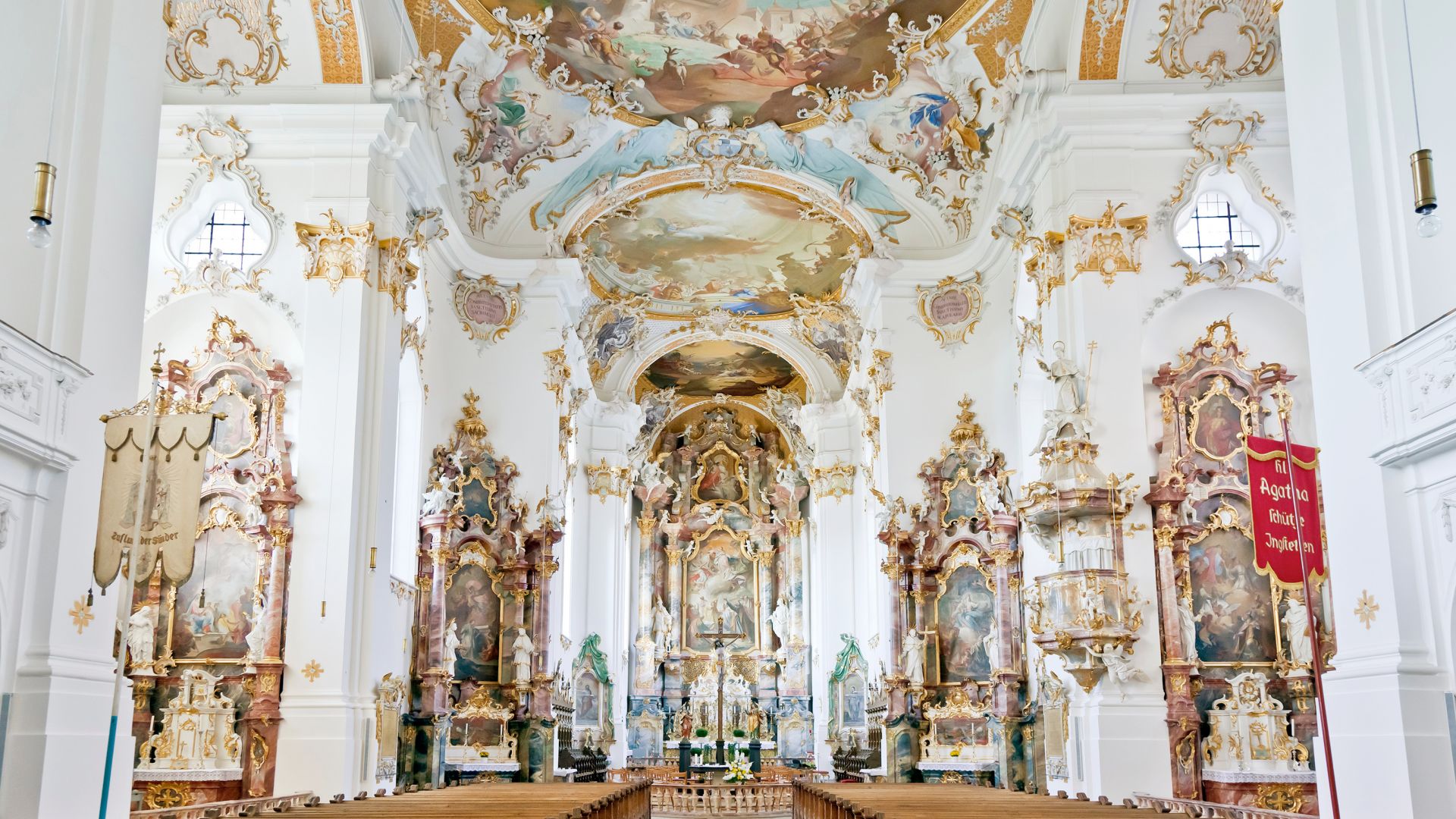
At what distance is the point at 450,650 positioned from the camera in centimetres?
1766

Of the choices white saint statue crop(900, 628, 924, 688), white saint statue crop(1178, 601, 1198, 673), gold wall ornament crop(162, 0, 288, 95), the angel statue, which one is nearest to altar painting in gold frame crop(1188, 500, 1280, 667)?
white saint statue crop(1178, 601, 1198, 673)

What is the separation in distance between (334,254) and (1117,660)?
9.30 metres

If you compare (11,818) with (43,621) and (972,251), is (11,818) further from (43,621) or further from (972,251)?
(972,251)

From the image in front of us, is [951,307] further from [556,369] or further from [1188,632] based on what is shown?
[1188,632]

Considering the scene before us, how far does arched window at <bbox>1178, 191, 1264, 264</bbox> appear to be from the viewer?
15.1m

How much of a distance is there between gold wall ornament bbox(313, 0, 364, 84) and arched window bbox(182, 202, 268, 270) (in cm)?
190

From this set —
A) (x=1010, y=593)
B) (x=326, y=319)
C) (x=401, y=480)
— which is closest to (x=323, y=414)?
(x=326, y=319)

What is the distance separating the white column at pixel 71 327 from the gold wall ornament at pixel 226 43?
5.68 m

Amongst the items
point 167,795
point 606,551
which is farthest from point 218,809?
point 606,551

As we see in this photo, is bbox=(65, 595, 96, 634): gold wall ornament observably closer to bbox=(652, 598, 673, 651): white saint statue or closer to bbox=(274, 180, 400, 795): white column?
bbox=(274, 180, 400, 795): white column

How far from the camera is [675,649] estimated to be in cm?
3175

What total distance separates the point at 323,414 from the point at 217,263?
6.88ft

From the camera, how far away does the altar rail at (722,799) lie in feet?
67.8

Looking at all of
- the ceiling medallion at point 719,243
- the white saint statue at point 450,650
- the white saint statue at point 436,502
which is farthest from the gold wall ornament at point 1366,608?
the ceiling medallion at point 719,243
